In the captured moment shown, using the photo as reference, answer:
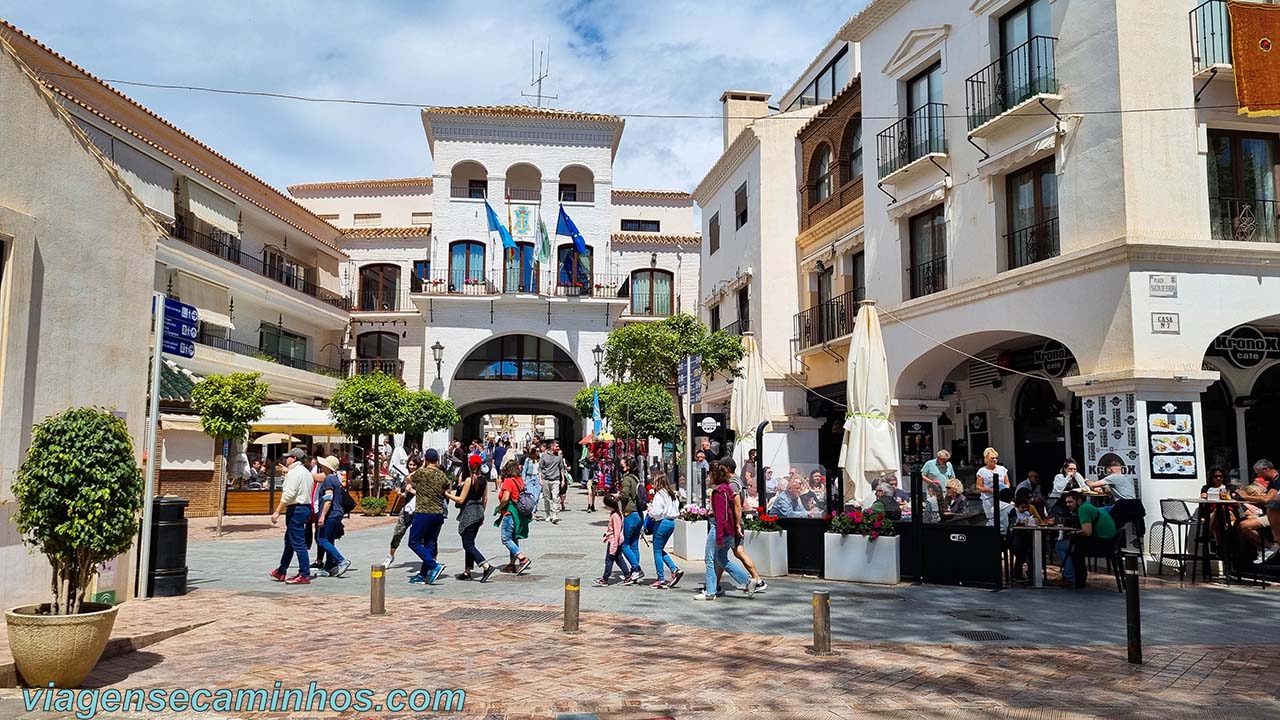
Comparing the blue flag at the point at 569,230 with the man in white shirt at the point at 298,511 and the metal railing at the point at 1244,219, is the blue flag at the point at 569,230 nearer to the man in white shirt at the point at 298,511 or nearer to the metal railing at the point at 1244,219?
the man in white shirt at the point at 298,511

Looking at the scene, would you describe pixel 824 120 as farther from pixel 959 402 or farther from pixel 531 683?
pixel 531 683

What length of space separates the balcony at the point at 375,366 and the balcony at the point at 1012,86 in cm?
2575

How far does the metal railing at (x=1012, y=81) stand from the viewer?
48.2 feet

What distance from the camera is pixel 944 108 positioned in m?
17.3

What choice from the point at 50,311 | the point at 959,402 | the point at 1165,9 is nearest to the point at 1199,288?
the point at 1165,9

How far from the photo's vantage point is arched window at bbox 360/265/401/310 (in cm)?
3822

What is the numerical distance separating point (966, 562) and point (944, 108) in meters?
9.60

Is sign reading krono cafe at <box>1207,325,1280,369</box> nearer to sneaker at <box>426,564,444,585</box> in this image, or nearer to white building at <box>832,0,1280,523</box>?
white building at <box>832,0,1280,523</box>

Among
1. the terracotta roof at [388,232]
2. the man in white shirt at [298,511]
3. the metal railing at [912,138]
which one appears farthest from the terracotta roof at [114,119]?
the metal railing at [912,138]

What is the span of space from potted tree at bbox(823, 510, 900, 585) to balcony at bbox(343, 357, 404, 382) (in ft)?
88.8

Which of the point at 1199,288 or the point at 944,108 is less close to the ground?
the point at 944,108

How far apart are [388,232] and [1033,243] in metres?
29.0

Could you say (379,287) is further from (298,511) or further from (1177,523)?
(1177,523)

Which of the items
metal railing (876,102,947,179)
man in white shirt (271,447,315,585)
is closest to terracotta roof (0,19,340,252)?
man in white shirt (271,447,315,585)
